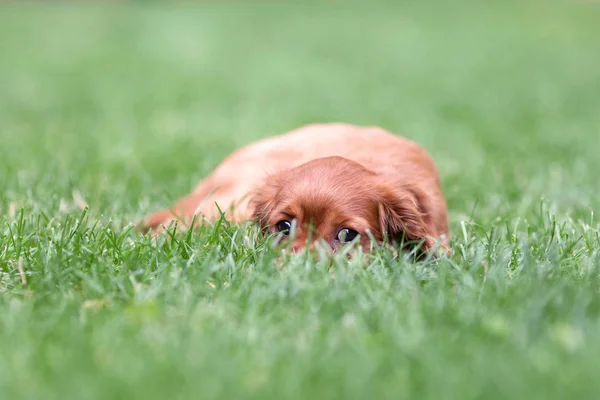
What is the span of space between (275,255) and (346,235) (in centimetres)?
48

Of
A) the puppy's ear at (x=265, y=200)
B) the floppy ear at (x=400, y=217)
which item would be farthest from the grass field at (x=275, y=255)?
the puppy's ear at (x=265, y=200)

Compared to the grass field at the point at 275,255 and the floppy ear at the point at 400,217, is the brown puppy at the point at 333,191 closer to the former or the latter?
the floppy ear at the point at 400,217

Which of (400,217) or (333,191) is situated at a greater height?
(333,191)

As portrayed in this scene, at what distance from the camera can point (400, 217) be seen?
3.53 meters

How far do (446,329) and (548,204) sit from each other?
2143mm

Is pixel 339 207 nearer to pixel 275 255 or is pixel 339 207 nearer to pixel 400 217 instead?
pixel 400 217

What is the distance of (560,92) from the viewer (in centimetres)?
809

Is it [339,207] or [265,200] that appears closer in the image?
[339,207]

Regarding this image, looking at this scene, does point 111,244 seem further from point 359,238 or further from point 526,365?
point 526,365

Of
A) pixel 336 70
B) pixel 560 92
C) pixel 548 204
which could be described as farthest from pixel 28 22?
pixel 548 204

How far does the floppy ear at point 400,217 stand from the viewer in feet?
11.5

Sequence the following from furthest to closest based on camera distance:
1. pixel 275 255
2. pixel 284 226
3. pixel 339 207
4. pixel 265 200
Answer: pixel 265 200, pixel 284 226, pixel 339 207, pixel 275 255

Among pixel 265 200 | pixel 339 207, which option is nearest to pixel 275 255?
pixel 339 207

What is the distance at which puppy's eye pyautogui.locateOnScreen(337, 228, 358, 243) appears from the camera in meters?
3.38
